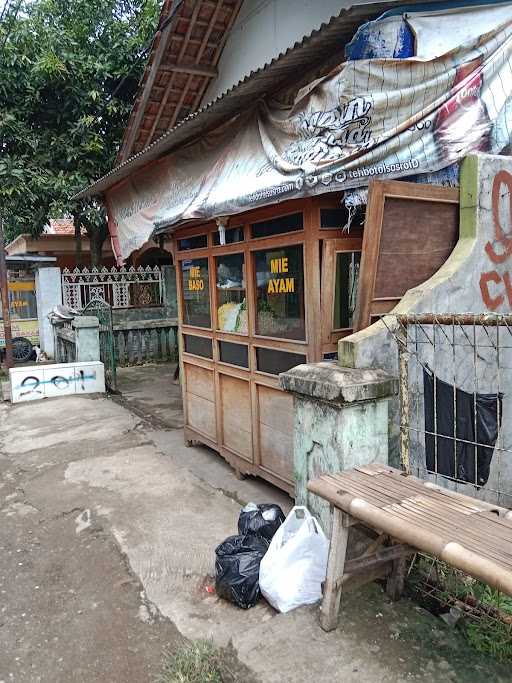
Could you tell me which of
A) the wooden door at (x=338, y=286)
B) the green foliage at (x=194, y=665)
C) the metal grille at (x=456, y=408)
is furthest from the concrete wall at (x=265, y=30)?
the green foliage at (x=194, y=665)

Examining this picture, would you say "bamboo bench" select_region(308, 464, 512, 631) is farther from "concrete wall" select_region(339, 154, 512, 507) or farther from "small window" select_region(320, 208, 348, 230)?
"small window" select_region(320, 208, 348, 230)

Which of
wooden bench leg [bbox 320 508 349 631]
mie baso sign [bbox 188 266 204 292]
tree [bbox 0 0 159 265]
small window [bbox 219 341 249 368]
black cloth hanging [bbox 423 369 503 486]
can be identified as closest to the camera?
wooden bench leg [bbox 320 508 349 631]

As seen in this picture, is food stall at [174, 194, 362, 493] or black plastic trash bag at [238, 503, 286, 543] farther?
food stall at [174, 194, 362, 493]

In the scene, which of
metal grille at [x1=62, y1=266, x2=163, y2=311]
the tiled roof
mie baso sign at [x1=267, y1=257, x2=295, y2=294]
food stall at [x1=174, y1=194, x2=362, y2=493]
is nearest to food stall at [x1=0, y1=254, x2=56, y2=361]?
metal grille at [x1=62, y1=266, x2=163, y2=311]

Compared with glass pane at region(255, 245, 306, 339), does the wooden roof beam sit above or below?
above

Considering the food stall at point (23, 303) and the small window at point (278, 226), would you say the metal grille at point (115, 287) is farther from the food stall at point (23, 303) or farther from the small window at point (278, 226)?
the small window at point (278, 226)

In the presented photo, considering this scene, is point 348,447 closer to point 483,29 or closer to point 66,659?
point 66,659

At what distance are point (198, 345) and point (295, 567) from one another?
327 cm

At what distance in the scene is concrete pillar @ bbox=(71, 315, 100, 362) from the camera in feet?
31.3

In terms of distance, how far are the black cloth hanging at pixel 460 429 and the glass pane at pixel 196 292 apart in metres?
2.62

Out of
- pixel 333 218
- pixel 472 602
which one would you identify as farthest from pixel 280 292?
pixel 472 602

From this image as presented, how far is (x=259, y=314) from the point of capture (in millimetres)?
4625

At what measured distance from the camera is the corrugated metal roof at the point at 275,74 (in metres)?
3.55

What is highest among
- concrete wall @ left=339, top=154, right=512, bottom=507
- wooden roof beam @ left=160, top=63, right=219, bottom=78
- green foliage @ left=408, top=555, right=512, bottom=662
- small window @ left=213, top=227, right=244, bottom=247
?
wooden roof beam @ left=160, top=63, right=219, bottom=78
